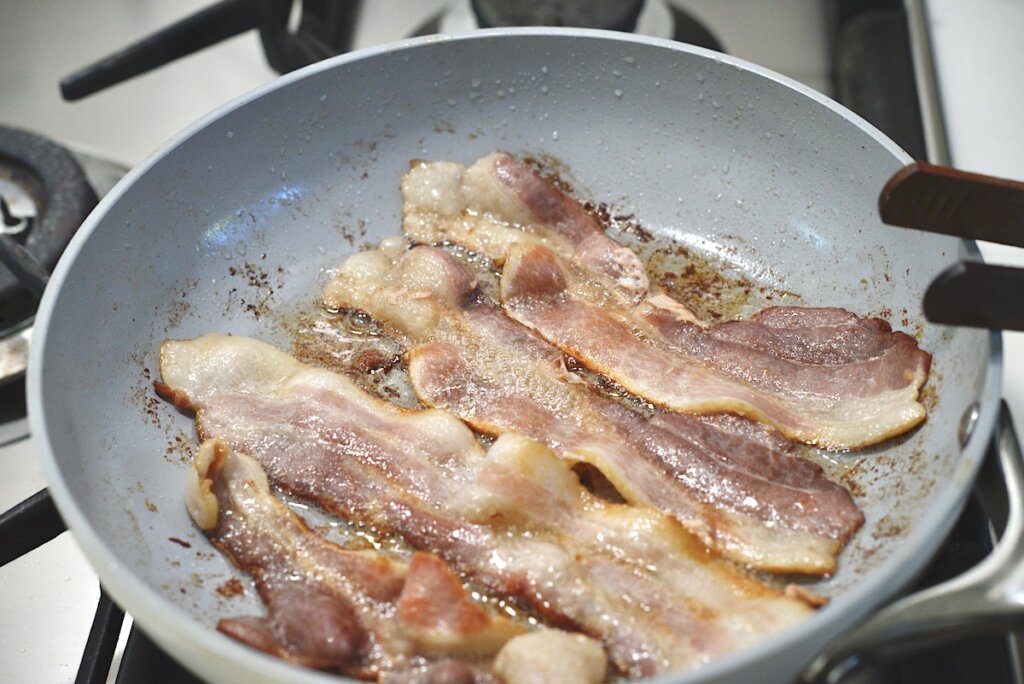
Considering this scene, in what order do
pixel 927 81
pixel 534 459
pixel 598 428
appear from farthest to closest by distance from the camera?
pixel 927 81, pixel 598 428, pixel 534 459

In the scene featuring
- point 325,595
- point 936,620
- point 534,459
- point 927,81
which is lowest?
point 325,595

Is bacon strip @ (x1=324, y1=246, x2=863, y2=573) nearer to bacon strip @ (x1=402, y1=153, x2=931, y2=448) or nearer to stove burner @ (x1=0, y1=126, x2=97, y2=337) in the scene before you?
bacon strip @ (x1=402, y1=153, x2=931, y2=448)

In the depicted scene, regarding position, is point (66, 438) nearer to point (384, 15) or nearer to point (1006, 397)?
point (1006, 397)

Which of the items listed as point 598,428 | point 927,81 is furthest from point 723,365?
point 927,81

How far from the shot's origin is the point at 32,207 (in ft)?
6.70

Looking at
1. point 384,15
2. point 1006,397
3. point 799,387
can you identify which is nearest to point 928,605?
point 799,387

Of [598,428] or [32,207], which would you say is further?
[32,207]

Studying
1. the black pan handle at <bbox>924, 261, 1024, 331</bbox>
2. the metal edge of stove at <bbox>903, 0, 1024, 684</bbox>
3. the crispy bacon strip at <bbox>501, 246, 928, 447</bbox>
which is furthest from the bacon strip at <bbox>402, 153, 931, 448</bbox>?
the metal edge of stove at <bbox>903, 0, 1024, 684</bbox>

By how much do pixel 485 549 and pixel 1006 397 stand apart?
93 centimetres

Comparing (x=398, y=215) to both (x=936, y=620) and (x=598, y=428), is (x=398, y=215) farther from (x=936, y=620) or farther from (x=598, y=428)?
(x=936, y=620)

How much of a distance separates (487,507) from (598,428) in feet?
0.82

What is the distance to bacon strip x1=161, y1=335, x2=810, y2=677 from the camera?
130 cm

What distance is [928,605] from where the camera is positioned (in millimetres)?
1062

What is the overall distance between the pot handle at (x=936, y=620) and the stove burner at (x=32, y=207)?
1.52m
